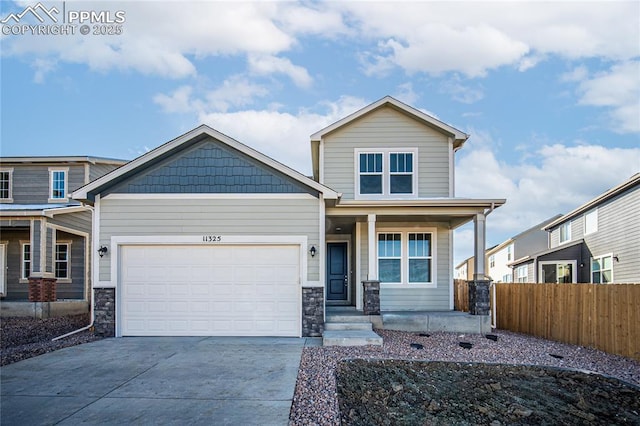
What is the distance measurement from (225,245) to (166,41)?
6.05 metres

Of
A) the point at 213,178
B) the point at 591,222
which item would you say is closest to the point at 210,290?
the point at 213,178

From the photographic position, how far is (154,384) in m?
6.42

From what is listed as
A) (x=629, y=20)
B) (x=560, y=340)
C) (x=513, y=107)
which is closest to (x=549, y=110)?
(x=513, y=107)

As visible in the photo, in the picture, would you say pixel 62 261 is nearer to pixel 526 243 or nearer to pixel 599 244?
pixel 599 244

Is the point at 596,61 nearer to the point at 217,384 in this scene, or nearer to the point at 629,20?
the point at 629,20

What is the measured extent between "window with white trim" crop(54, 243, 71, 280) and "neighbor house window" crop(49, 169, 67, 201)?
2.00 metres

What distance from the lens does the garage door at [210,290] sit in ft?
34.3

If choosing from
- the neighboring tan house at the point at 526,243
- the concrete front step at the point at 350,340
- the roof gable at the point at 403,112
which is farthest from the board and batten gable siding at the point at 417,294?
the neighboring tan house at the point at 526,243

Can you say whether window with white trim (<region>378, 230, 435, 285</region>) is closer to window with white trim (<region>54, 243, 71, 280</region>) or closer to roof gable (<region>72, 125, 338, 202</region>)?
roof gable (<region>72, 125, 338, 202</region>)

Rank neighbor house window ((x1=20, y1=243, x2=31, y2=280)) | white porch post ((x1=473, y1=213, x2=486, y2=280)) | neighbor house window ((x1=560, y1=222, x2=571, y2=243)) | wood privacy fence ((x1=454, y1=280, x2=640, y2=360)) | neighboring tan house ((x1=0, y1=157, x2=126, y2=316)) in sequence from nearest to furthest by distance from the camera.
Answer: wood privacy fence ((x1=454, y1=280, x2=640, y2=360)), white porch post ((x1=473, y1=213, x2=486, y2=280)), neighboring tan house ((x1=0, y1=157, x2=126, y2=316)), neighbor house window ((x1=20, y1=243, x2=31, y2=280)), neighbor house window ((x1=560, y1=222, x2=571, y2=243))

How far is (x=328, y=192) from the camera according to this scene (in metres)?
10.5

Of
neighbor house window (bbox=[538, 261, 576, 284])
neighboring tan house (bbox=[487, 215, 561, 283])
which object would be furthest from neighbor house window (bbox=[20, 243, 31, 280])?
neighboring tan house (bbox=[487, 215, 561, 283])

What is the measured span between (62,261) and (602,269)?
21397 millimetres

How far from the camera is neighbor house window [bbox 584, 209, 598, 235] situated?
18.9m
